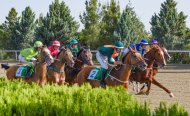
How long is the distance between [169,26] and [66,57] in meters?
26.7

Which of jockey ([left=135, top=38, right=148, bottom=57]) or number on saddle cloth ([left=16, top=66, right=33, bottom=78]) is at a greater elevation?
jockey ([left=135, top=38, right=148, bottom=57])

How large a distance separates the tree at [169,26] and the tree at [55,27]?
7463 millimetres

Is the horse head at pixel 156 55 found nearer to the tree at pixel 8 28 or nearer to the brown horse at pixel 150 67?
the brown horse at pixel 150 67

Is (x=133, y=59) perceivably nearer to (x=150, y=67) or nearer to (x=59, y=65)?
(x=59, y=65)

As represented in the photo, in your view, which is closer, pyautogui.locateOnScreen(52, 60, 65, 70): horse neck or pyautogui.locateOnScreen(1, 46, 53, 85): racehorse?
pyautogui.locateOnScreen(1, 46, 53, 85): racehorse

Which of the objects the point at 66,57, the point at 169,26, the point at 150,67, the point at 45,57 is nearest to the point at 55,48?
the point at 66,57

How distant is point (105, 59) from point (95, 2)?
3012 cm

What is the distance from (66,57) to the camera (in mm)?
11984

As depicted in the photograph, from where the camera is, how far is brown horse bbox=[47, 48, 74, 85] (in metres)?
12.0

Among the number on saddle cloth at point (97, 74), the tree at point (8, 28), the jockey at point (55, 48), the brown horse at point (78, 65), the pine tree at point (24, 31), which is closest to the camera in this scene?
the number on saddle cloth at point (97, 74)

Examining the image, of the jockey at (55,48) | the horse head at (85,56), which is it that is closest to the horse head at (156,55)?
the horse head at (85,56)

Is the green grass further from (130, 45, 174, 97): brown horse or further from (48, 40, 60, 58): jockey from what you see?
(48, 40, 60, 58): jockey

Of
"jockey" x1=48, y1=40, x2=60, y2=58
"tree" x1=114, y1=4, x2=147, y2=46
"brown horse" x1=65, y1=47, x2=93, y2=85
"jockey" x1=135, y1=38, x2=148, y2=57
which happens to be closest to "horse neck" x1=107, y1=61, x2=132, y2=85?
"brown horse" x1=65, y1=47, x2=93, y2=85

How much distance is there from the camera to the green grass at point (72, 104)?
5.45m
